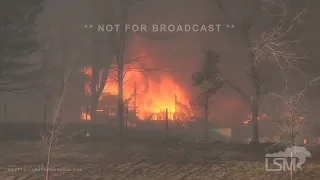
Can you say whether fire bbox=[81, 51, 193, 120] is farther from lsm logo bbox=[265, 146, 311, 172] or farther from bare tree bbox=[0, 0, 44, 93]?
lsm logo bbox=[265, 146, 311, 172]

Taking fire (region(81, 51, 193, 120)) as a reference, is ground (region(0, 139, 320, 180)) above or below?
below

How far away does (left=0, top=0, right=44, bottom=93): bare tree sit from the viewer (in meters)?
10.1

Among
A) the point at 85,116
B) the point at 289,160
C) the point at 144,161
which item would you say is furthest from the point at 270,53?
the point at 85,116

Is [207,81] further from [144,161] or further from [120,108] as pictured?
[144,161]

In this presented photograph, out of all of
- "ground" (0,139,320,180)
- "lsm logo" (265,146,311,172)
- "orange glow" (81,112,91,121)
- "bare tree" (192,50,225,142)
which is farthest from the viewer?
"bare tree" (192,50,225,142)

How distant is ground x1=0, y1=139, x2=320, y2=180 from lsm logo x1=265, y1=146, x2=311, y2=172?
0.13 m

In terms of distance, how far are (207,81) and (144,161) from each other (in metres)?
2.48

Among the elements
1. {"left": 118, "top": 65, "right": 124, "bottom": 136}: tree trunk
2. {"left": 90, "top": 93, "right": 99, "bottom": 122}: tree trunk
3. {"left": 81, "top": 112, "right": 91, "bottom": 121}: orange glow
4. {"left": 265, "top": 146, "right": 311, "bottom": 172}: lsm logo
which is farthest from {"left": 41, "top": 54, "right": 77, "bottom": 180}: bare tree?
{"left": 265, "top": 146, "right": 311, "bottom": 172}: lsm logo

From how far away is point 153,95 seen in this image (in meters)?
9.98

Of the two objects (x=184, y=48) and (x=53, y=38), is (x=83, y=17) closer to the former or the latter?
(x=53, y=38)

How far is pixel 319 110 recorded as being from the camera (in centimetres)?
995

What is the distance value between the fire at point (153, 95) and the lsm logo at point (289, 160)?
2.29 meters

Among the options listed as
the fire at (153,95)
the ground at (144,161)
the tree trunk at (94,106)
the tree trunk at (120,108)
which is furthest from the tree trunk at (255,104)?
the tree trunk at (94,106)

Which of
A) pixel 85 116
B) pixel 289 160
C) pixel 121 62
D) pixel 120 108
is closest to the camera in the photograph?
pixel 289 160
